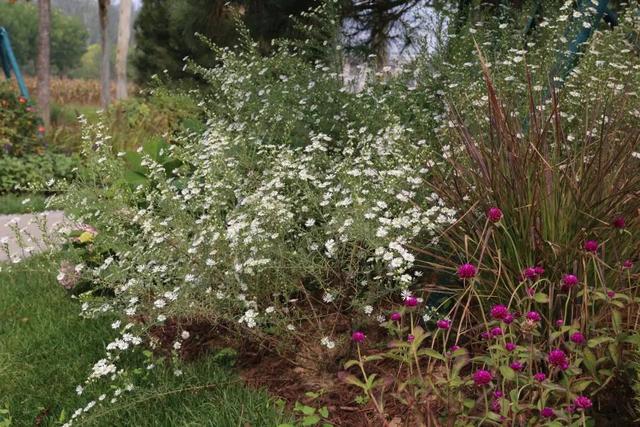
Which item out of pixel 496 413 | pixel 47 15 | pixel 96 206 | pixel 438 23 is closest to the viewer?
pixel 496 413

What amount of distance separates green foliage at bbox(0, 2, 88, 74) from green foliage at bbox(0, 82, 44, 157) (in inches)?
2744

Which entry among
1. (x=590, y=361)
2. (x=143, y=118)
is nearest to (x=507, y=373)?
(x=590, y=361)

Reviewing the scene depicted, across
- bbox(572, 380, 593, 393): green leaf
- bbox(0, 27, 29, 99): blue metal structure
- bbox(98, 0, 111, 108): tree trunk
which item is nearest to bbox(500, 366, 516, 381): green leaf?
bbox(572, 380, 593, 393): green leaf

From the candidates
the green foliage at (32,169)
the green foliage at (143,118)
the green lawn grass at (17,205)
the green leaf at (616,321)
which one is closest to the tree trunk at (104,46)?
the green foliage at (143,118)

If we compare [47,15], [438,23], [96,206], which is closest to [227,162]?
[96,206]

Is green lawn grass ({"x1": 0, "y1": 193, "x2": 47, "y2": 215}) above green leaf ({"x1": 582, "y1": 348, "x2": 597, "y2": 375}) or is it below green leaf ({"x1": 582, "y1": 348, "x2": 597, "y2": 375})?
below

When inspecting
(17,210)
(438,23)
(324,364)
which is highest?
(438,23)

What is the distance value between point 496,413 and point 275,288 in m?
1.46

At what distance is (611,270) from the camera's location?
273 cm

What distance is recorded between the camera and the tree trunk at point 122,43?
2030cm

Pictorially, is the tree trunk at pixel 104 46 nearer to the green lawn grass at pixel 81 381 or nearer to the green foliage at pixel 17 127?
the green foliage at pixel 17 127

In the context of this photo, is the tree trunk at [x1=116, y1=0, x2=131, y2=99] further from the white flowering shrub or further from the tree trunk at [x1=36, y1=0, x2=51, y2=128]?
the white flowering shrub

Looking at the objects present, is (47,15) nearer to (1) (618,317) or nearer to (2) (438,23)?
(2) (438,23)

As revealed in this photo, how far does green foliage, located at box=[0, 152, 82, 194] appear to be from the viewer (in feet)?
31.1
